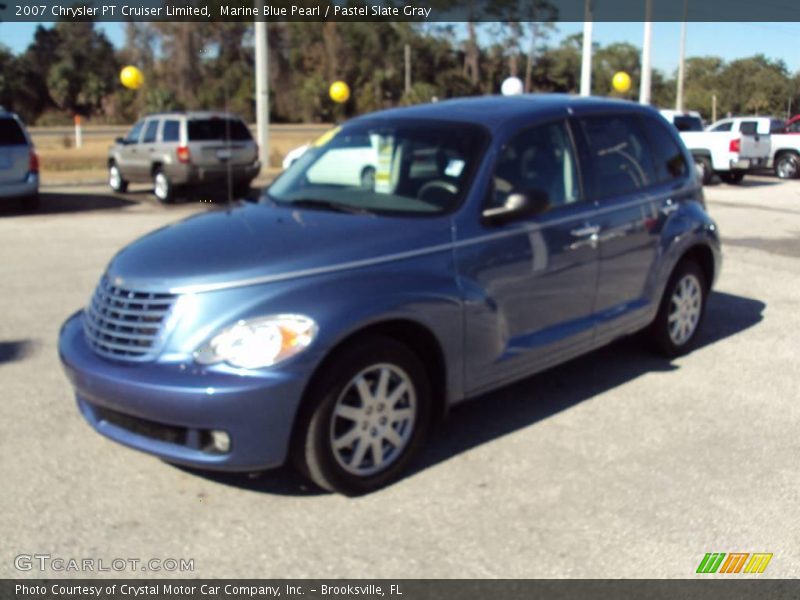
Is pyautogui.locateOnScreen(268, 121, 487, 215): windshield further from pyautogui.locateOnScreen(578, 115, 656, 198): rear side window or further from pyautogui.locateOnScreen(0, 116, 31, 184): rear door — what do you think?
pyautogui.locateOnScreen(0, 116, 31, 184): rear door

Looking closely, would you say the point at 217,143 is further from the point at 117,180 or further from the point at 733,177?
the point at 733,177

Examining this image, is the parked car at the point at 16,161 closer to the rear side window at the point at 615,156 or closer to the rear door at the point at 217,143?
the rear door at the point at 217,143

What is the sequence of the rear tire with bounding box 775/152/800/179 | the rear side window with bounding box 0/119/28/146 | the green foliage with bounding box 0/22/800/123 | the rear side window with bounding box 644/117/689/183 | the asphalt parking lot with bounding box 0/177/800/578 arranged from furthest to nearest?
the green foliage with bounding box 0/22/800/123, the rear tire with bounding box 775/152/800/179, the rear side window with bounding box 0/119/28/146, the rear side window with bounding box 644/117/689/183, the asphalt parking lot with bounding box 0/177/800/578

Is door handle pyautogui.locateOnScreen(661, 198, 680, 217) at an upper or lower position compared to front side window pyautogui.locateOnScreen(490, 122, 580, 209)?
lower

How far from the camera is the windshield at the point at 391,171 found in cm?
468

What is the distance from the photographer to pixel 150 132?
716 inches

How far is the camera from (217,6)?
2481 cm

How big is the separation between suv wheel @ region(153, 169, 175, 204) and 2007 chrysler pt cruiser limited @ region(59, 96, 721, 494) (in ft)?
40.6

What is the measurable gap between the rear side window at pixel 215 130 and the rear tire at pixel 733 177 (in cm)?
1243

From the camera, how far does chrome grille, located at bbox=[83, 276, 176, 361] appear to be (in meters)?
3.86
